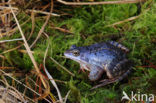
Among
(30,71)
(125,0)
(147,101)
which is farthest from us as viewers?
(125,0)

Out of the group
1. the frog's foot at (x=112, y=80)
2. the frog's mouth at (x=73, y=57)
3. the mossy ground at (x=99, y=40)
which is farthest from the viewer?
the frog's mouth at (x=73, y=57)

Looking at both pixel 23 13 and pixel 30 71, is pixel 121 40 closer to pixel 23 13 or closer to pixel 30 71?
pixel 30 71

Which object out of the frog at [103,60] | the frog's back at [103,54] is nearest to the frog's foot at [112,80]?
the frog at [103,60]

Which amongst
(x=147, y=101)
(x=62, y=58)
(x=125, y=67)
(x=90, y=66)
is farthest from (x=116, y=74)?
(x=62, y=58)

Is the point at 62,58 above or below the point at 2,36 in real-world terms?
below

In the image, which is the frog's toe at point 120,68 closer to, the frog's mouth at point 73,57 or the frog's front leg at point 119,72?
the frog's front leg at point 119,72

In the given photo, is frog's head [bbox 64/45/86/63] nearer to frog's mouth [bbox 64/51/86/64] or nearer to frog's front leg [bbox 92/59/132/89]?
frog's mouth [bbox 64/51/86/64]

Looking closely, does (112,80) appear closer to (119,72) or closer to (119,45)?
(119,72)
